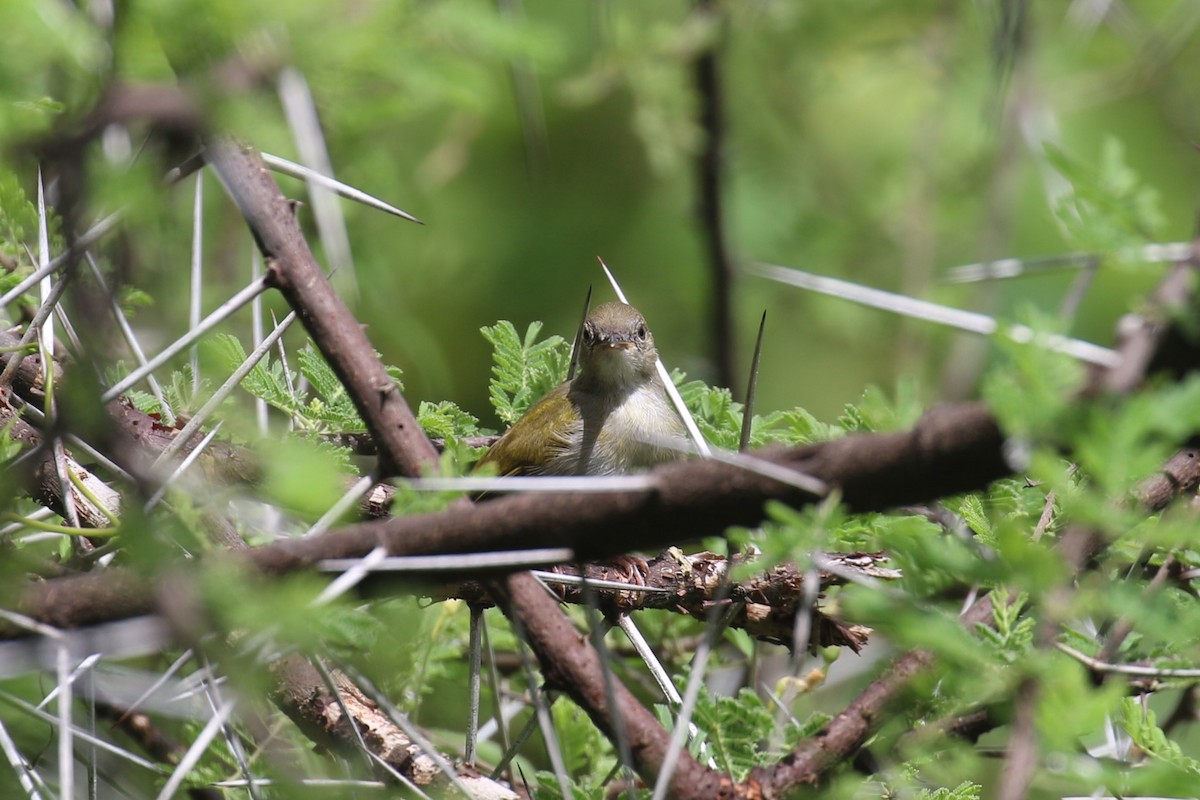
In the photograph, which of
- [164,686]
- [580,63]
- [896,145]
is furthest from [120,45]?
[896,145]

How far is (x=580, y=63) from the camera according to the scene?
28.5ft

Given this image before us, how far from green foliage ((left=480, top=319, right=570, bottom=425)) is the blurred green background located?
2555mm

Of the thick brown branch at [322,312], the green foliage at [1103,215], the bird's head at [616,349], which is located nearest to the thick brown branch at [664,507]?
the thick brown branch at [322,312]

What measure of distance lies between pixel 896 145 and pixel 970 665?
7808 mm

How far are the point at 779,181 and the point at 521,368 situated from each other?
5432 millimetres

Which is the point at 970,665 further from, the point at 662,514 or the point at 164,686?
the point at 164,686

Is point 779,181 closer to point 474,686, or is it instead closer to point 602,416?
point 602,416

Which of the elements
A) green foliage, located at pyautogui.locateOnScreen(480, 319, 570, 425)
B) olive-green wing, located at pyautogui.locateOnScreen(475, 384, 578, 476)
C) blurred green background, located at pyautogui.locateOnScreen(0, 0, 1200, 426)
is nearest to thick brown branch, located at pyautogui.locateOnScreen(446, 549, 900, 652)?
green foliage, located at pyautogui.locateOnScreen(480, 319, 570, 425)

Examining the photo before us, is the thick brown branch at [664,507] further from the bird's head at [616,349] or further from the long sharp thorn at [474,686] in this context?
the bird's head at [616,349]

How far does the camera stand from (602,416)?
5.55 meters

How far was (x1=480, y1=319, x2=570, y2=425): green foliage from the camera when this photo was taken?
12.1 feet

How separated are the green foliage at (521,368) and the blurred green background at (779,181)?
2555 millimetres

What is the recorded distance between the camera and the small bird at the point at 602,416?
512cm

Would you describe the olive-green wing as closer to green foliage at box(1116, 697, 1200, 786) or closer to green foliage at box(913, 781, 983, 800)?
green foliage at box(913, 781, 983, 800)
